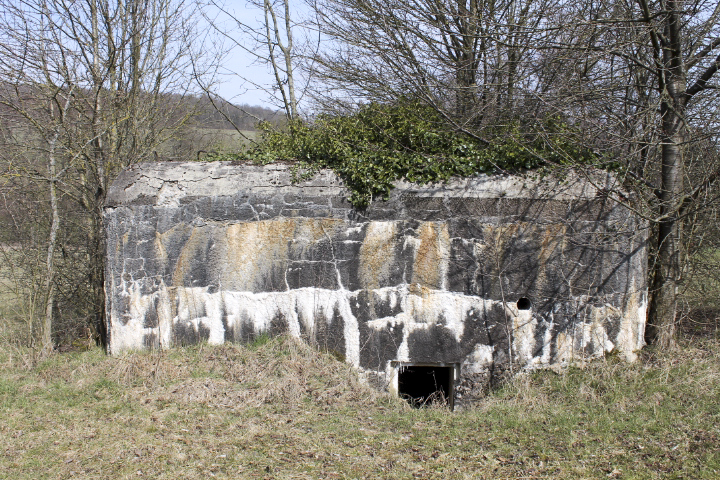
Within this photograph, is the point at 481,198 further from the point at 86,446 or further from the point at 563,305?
the point at 86,446

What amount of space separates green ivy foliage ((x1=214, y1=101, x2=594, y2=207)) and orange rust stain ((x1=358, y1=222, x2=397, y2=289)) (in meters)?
0.33

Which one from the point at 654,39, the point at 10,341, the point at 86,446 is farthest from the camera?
the point at 10,341

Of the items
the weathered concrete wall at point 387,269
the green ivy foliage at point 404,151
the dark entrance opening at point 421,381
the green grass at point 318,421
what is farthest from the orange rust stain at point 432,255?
the dark entrance opening at point 421,381

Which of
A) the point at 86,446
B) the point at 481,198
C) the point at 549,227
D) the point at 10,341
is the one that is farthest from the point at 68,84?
the point at 549,227

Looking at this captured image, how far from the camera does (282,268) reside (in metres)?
5.66

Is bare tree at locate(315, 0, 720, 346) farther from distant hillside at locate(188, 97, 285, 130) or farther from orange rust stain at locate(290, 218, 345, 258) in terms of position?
distant hillside at locate(188, 97, 285, 130)

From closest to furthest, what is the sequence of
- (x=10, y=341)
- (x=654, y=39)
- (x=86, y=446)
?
(x=86, y=446), (x=654, y=39), (x=10, y=341)

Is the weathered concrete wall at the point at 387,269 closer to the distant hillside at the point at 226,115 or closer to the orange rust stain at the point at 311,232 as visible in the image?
the orange rust stain at the point at 311,232

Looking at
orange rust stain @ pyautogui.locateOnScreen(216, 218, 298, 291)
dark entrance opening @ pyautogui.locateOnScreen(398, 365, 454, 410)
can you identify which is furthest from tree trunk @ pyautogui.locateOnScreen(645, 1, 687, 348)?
orange rust stain @ pyautogui.locateOnScreen(216, 218, 298, 291)

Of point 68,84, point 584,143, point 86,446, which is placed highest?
point 68,84

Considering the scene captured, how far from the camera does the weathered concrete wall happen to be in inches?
217

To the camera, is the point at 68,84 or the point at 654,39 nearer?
→ the point at 654,39

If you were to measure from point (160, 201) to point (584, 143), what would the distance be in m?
4.67

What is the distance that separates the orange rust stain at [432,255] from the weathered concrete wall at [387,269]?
0.6 inches
